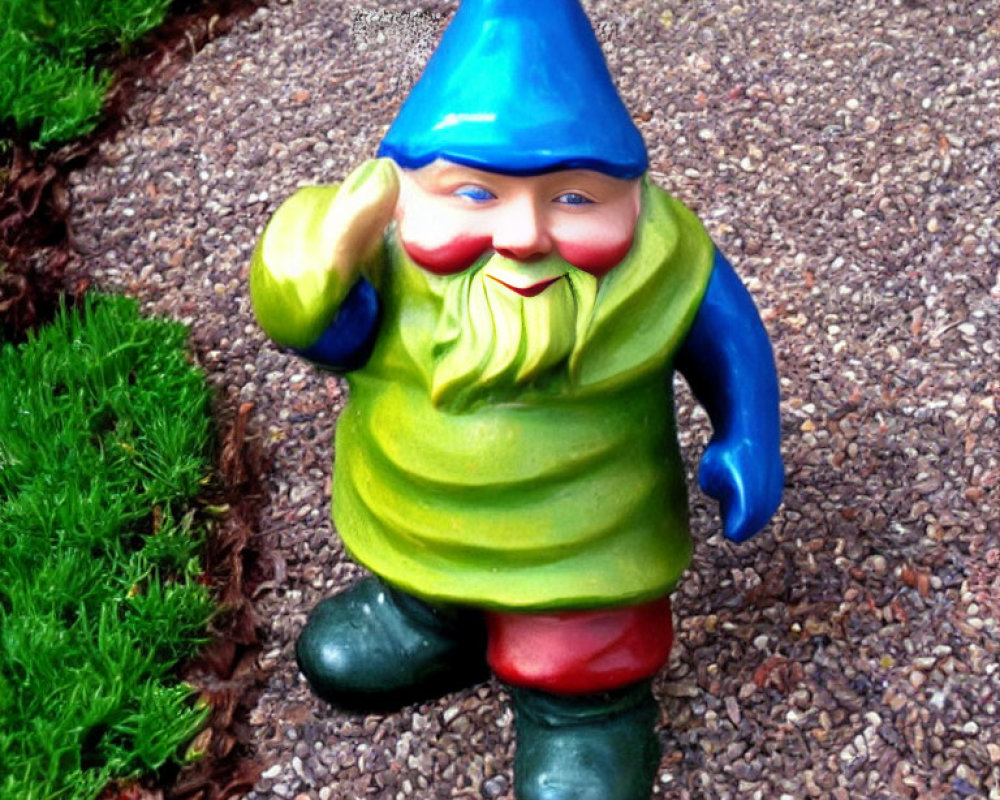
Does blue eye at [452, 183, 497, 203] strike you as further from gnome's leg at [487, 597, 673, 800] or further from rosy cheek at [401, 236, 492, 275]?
gnome's leg at [487, 597, 673, 800]

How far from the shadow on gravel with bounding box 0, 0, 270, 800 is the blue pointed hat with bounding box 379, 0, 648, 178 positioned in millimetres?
1078

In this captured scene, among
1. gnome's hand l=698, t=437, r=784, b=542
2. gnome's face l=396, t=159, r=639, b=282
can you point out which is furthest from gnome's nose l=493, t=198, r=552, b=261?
gnome's hand l=698, t=437, r=784, b=542

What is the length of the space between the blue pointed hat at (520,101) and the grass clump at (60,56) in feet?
6.99

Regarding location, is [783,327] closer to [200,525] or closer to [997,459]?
[997,459]

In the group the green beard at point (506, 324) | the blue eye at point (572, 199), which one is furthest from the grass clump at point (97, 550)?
the blue eye at point (572, 199)

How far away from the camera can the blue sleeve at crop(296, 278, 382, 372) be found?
171 centimetres

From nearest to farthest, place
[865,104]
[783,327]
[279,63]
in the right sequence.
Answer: [783,327] < [865,104] < [279,63]

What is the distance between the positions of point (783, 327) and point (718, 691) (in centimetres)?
94

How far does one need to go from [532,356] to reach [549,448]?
134 millimetres

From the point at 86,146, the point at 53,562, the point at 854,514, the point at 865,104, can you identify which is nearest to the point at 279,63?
the point at 86,146

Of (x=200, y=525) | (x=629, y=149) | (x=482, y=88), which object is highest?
(x=482, y=88)

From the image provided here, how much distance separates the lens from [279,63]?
375cm

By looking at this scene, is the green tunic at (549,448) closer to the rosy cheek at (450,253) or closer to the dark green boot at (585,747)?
the rosy cheek at (450,253)

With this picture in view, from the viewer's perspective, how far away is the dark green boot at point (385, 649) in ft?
6.79
